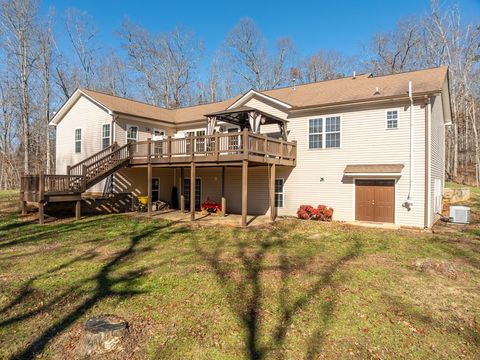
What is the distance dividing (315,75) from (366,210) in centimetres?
2872

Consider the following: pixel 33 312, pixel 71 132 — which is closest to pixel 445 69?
pixel 33 312

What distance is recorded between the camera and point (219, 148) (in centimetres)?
1337

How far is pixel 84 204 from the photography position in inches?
629

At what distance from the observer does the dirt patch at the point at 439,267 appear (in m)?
7.12

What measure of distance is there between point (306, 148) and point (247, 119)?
3.14 m

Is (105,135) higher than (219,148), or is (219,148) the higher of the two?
(105,135)

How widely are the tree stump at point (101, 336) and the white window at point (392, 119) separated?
491 inches

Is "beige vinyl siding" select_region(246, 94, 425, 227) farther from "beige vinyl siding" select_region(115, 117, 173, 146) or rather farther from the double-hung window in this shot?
"beige vinyl siding" select_region(115, 117, 173, 146)

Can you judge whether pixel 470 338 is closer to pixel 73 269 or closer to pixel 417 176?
pixel 73 269

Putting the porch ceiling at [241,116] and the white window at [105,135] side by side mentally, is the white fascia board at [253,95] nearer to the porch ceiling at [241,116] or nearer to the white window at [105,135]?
the porch ceiling at [241,116]

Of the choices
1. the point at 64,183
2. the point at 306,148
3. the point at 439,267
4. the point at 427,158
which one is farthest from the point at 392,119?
the point at 64,183

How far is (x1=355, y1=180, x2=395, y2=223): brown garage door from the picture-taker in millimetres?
13242

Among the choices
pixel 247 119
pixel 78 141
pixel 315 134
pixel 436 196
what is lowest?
pixel 436 196

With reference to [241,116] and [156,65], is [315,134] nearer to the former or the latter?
[241,116]
